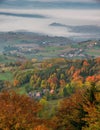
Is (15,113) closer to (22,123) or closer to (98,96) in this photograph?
(22,123)

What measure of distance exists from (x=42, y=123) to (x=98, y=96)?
533 inches

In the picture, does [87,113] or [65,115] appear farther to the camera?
[65,115]

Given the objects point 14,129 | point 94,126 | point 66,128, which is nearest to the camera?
Result: point 94,126

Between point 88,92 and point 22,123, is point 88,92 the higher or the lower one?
the higher one

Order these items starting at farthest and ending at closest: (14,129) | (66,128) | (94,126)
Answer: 1. (66,128)
2. (14,129)
3. (94,126)

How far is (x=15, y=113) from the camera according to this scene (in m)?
85.5

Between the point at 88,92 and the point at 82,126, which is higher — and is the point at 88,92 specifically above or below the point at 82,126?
above

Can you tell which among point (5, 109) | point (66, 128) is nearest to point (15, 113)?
point (5, 109)

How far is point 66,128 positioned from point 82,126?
4.46 m

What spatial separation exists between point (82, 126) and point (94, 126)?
8.66m

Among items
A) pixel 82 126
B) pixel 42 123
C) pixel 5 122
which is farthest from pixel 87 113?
pixel 5 122

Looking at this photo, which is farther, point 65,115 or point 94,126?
point 65,115

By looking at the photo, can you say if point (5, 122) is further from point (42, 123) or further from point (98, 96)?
point (98, 96)

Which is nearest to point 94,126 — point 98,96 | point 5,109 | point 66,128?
point 98,96
